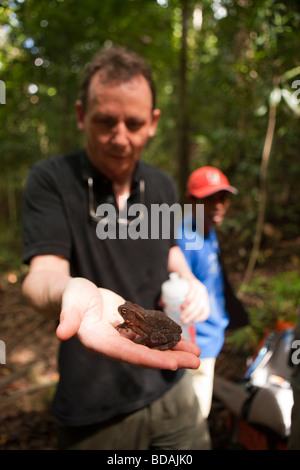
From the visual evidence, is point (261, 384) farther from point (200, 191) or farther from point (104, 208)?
point (104, 208)

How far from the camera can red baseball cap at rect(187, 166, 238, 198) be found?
311 cm

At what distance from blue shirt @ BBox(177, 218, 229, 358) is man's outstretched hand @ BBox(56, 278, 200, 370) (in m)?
0.78

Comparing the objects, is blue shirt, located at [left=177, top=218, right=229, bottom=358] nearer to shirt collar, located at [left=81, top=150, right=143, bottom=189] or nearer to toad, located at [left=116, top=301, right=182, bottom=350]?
shirt collar, located at [left=81, top=150, right=143, bottom=189]

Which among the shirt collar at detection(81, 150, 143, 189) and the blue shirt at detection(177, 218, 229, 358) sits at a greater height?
the shirt collar at detection(81, 150, 143, 189)

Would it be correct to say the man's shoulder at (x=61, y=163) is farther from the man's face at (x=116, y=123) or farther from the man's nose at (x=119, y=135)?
the man's nose at (x=119, y=135)

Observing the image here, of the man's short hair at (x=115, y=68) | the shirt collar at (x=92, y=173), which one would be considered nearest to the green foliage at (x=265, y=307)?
the shirt collar at (x=92, y=173)

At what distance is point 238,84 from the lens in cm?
438

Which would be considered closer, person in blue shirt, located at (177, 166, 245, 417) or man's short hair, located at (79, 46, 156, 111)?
man's short hair, located at (79, 46, 156, 111)

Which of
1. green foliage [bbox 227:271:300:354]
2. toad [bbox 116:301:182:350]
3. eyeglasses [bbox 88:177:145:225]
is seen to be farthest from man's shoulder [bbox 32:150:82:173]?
green foliage [bbox 227:271:300:354]

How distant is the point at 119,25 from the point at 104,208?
5111 millimetres

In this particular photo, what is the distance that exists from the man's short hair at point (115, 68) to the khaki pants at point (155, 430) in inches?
69.6

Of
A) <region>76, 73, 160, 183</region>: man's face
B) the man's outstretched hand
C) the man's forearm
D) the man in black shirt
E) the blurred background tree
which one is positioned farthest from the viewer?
the blurred background tree

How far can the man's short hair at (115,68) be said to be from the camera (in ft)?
5.88

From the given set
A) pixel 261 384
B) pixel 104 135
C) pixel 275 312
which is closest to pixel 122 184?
pixel 104 135
